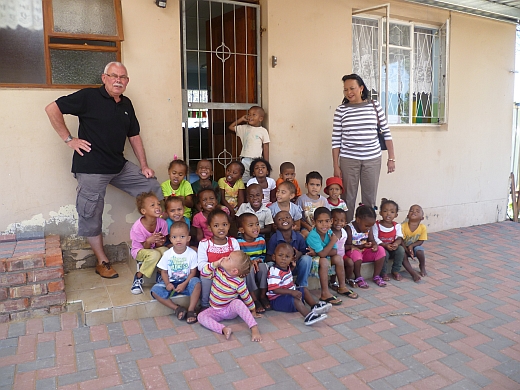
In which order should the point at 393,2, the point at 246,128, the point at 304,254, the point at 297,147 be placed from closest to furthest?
the point at 304,254 < the point at 246,128 < the point at 297,147 < the point at 393,2

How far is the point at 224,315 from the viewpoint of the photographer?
3.64m

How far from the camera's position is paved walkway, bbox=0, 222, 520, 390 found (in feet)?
9.34

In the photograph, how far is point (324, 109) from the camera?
582 centimetres

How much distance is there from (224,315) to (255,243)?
74 cm

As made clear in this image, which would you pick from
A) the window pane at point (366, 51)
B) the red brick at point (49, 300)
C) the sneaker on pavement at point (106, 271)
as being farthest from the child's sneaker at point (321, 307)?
the window pane at point (366, 51)

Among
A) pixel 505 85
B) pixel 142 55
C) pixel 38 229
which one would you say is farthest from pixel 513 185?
pixel 38 229

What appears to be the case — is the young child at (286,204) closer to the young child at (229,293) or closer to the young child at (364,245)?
the young child at (364,245)

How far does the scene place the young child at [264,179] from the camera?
15.7 ft

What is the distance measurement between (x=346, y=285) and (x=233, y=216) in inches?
52.6

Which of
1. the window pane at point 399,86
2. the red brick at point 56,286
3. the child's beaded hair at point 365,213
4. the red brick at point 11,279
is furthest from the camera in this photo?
the window pane at point 399,86

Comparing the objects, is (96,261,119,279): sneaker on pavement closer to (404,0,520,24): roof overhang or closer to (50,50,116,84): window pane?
(50,50,116,84): window pane

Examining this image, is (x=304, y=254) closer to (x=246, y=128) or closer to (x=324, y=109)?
(x=246, y=128)

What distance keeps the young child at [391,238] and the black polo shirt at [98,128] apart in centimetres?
270

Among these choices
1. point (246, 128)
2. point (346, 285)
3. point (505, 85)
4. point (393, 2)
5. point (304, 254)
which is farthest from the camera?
point (505, 85)
